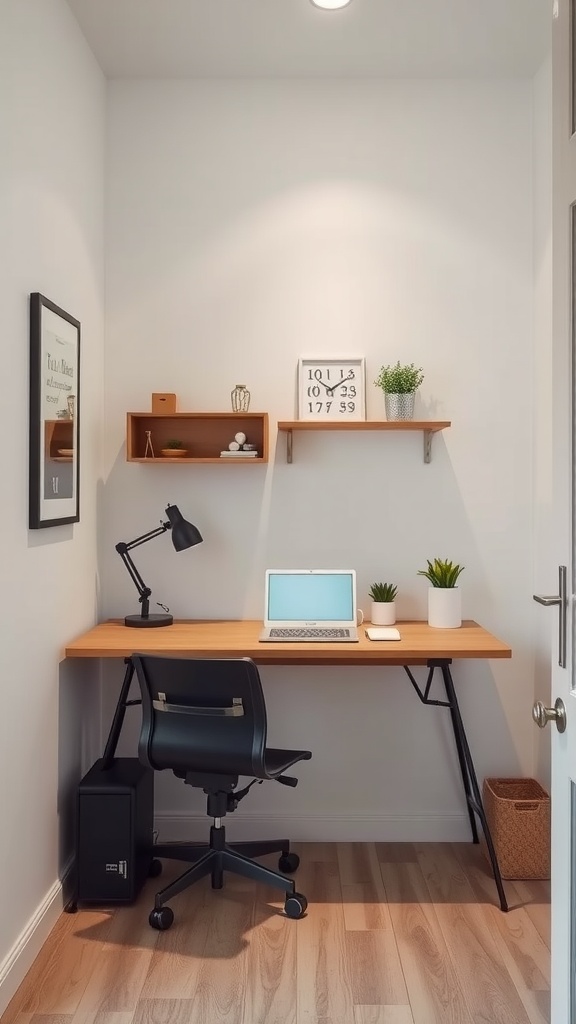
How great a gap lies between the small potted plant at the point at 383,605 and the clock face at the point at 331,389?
0.64 meters

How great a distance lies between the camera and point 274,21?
9.06 ft

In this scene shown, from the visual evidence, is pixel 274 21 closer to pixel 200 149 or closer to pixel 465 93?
pixel 200 149

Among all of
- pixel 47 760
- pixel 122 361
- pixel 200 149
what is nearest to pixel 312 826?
pixel 47 760

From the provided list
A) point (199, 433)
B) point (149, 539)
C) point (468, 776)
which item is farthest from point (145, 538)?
point (468, 776)

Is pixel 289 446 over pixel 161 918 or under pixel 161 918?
over

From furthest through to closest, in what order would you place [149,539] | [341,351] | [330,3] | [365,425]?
[341,351]
[149,539]
[365,425]
[330,3]

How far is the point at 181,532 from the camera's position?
293 centimetres

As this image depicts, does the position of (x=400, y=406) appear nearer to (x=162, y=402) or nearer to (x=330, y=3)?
(x=162, y=402)

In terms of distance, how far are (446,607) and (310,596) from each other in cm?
48

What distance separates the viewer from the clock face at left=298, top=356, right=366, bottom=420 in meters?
3.11

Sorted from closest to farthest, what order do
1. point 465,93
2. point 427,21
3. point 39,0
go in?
1. point 39,0
2. point 427,21
3. point 465,93

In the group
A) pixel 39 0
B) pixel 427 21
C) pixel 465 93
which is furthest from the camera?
pixel 465 93

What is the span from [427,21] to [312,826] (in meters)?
2.85

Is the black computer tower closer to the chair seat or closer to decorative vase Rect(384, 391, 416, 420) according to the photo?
the chair seat
